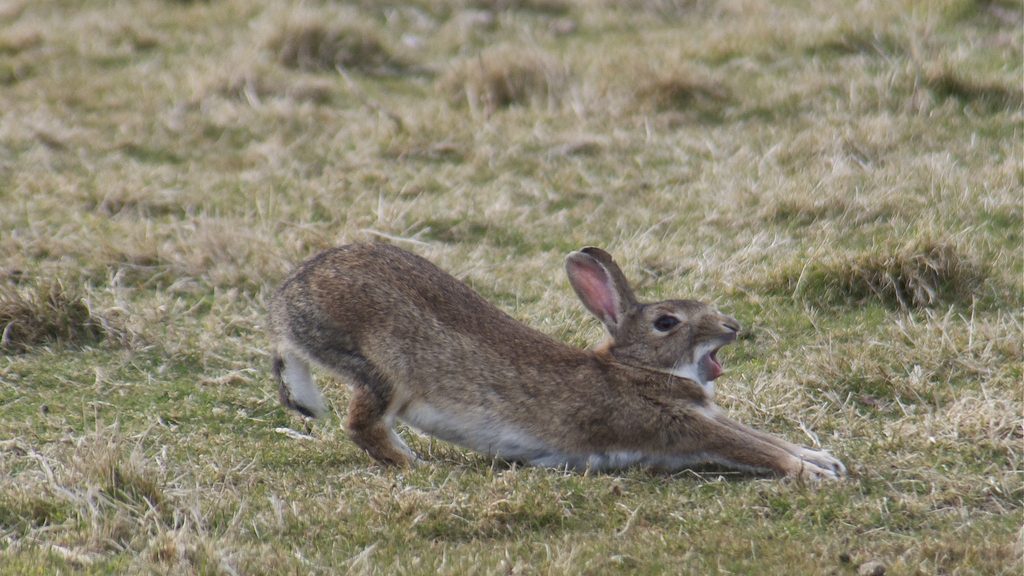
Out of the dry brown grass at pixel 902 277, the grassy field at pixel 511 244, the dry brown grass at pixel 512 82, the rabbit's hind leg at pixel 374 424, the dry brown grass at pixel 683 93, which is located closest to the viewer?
the grassy field at pixel 511 244

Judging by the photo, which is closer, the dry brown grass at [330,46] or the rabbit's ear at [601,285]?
the rabbit's ear at [601,285]

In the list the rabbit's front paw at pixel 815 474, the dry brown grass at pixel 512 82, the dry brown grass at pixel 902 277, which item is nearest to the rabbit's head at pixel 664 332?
the rabbit's front paw at pixel 815 474

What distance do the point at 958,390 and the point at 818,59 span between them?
5242 mm

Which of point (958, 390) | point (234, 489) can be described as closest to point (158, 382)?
point (234, 489)

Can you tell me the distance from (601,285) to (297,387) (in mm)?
1326

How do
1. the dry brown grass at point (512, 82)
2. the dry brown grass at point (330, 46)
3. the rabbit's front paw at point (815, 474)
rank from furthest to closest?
the dry brown grass at point (330, 46), the dry brown grass at point (512, 82), the rabbit's front paw at point (815, 474)

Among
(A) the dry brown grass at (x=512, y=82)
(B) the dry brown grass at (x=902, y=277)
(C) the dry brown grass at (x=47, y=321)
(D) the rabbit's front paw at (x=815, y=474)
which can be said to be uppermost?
(D) the rabbit's front paw at (x=815, y=474)

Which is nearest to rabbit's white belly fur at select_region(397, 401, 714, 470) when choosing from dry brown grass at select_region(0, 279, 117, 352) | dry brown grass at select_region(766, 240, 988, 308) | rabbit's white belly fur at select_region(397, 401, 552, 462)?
rabbit's white belly fur at select_region(397, 401, 552, 462)

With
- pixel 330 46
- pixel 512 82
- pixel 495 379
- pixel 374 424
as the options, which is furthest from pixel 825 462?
pixel 330 46

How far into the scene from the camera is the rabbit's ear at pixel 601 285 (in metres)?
6.13

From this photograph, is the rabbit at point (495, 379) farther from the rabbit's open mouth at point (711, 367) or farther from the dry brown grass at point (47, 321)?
the dry brown grass at point (47, 321)

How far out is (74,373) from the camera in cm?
689

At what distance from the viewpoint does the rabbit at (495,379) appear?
569 centimetres

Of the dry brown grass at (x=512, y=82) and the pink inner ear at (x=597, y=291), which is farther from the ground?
the pink inner ear at (x=597, y=291)
